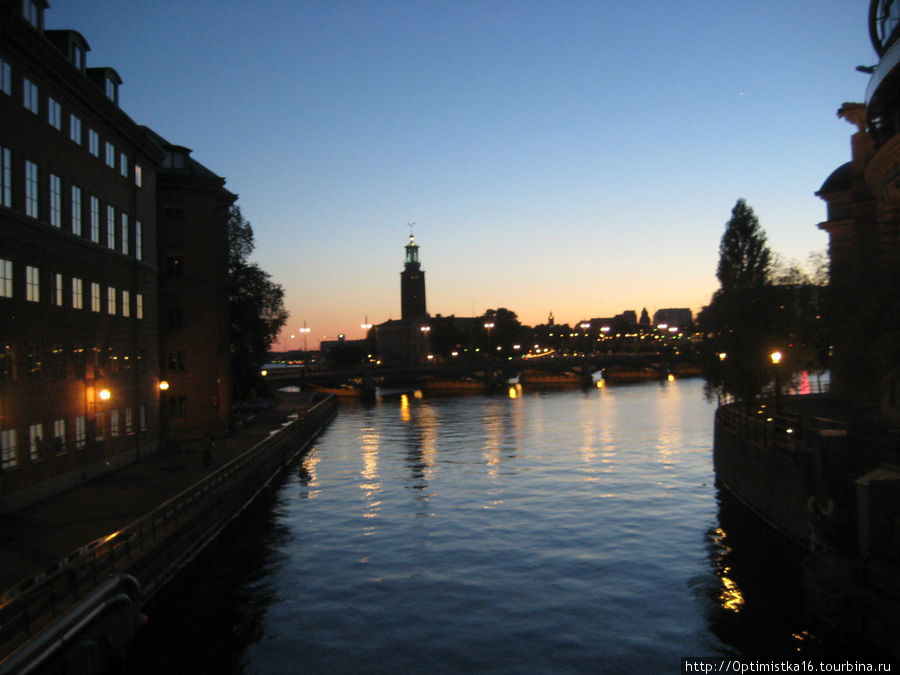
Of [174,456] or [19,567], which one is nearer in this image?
[19,567]

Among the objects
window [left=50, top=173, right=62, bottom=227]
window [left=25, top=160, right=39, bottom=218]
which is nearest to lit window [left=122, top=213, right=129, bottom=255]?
window [left=50, top=173, right=62, bottom=227]

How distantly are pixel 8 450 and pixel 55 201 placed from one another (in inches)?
385

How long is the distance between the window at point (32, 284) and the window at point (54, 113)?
18.7 ft

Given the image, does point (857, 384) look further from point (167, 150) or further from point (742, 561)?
point (167, 150)

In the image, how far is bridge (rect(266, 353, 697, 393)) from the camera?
4739 inches

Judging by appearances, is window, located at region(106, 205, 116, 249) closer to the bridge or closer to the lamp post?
the lamp post

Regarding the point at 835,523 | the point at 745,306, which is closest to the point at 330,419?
the point at 745,306

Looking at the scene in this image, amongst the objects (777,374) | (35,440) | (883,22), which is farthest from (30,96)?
(883,22)

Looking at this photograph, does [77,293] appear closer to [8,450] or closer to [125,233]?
[125,233]

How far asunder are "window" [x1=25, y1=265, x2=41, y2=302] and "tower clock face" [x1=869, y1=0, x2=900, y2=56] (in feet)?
107

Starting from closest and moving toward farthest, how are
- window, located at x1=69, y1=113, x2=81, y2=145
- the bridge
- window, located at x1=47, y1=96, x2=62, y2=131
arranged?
1. window, located at x1=47, y1=96, x2=62, y2=131
2. window, located at x1=69, y1=113, x2=81, y2=145
3. the bridge

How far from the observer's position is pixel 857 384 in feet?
85.0

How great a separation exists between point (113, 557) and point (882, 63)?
32.9 metres

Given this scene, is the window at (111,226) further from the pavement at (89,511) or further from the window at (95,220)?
the pavement at (89,511)
